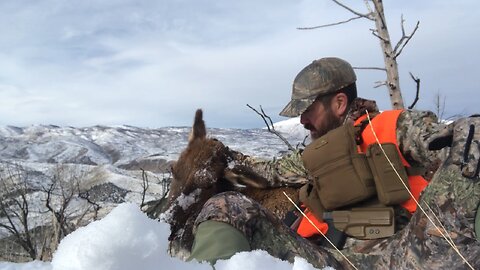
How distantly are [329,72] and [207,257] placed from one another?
208 centimetres

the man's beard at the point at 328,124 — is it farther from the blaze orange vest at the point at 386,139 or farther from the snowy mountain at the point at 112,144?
the snowy mountain at the point at 112,144

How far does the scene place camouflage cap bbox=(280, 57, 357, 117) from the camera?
386cm

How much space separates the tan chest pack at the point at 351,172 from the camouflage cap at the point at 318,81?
521 mm

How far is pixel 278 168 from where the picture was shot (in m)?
4.70

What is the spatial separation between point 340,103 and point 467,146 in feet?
5.03

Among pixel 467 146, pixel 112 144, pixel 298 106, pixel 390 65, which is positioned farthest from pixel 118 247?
pixel 112 144

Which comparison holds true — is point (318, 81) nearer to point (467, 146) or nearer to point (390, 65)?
point (467, 146)

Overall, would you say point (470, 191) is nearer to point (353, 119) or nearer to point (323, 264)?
point (323, 264)

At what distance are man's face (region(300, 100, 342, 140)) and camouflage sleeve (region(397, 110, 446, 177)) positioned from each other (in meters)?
0.61

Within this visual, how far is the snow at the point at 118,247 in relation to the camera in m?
0.91

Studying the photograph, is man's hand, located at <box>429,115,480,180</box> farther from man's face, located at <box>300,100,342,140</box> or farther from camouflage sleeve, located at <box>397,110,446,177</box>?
man's face, located at <box>300,100,342,140</box>

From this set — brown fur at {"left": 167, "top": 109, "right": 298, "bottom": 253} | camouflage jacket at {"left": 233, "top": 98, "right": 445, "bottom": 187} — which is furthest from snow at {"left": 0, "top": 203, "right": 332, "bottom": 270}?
brown fur at {"left": 167, "top": 109, "right": 298, "bottom": 253}

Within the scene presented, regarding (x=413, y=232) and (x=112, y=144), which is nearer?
(x=413, y=232)

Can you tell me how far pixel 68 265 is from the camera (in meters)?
0.90
